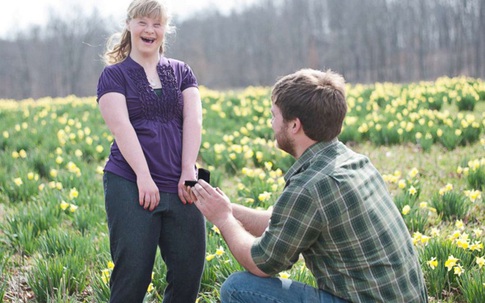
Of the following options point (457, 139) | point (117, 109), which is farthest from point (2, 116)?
point (117, 109)

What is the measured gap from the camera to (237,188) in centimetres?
500

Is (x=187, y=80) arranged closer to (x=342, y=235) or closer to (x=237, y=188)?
(x=342, y=235)

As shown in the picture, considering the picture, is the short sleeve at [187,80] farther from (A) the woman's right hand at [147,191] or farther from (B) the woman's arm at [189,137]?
(A) the woman's right hand at [147,191]

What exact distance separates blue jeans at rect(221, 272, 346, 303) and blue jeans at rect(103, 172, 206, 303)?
1.13 ft

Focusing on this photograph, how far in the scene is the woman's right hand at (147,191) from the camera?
2270 millimetres

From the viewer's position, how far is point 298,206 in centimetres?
196

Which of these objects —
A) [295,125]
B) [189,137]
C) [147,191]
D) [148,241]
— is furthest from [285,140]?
[148,241]

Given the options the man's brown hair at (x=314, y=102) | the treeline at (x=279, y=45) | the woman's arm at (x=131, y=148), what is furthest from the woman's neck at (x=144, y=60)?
the treeline at (x=279, y=45)

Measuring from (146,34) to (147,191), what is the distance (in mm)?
679

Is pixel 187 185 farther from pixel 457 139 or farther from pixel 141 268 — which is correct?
pixel 457 139

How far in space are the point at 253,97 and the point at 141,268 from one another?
29.8 ft

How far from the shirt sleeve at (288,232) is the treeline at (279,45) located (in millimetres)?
30125

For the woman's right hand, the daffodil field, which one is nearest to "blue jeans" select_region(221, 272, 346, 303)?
the woman's right hand

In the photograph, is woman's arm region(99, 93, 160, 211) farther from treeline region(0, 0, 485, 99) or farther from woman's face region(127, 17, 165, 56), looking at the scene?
treeline region(0, 0, 485, 99)
